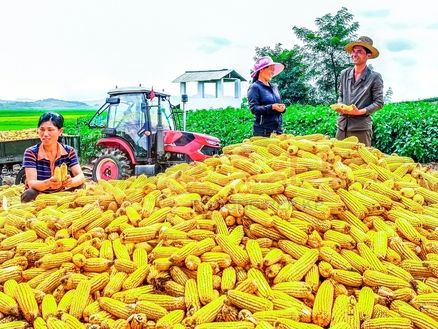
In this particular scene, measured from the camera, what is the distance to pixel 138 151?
10.7 m

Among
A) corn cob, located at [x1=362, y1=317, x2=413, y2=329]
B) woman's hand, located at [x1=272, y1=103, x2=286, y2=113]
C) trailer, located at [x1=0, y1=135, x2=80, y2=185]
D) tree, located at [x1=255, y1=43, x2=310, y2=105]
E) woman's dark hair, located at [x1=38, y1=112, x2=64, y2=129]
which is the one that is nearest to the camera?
corn cob, located at [x1=362, y1=317, x2=413, y2=329]

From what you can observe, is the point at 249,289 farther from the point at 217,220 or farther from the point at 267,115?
the point at 267,115

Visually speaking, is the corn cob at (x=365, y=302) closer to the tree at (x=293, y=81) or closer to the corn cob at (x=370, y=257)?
the corn cob at (x=370, y=257)

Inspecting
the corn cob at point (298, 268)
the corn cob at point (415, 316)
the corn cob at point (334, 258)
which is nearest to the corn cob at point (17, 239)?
the corn cob at point (298, 268)

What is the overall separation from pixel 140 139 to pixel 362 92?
208 inches

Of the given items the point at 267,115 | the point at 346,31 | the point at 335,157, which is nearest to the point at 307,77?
the point at 346,31

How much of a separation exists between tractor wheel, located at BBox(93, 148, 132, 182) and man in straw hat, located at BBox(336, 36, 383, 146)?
526 cm

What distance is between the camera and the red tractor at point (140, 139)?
1059cm

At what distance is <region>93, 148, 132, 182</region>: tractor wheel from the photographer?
10.7 metres

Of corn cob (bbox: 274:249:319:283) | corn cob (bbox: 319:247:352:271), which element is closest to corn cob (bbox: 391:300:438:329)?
corn cob (bbox: 319:247:352:271)

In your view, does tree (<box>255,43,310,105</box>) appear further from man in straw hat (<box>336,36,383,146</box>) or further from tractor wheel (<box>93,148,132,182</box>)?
man in straw hat (<box>336,36,383,146</box>)

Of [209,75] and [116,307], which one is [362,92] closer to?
[116,307]

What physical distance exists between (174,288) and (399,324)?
138cm

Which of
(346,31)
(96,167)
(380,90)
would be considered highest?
(346,31)
